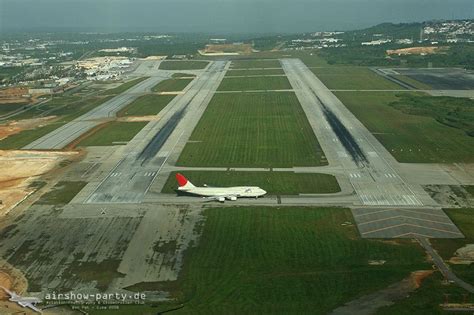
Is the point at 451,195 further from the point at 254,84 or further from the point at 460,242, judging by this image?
the point at 254,84

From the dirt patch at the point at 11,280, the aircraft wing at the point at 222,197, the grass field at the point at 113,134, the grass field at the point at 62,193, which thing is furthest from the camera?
the grass field at the point at 113,134

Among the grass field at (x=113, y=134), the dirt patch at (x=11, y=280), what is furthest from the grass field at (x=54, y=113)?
the dirt patch at (x=11, y=280)

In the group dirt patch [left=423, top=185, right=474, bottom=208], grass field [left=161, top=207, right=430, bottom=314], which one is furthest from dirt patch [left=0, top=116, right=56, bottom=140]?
dirt patch [left=423, top=185, right=474, bottom=208]

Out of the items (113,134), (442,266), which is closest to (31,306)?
(442,266)

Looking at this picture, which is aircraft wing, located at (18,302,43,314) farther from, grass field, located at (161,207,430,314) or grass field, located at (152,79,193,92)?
grass field, located at (152,79,193,92)

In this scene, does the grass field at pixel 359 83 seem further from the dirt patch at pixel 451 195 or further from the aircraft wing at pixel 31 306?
the aircraft wing at pixel 31 306

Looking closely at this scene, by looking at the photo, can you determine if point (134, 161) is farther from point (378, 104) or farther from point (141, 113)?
point (378, 104)
